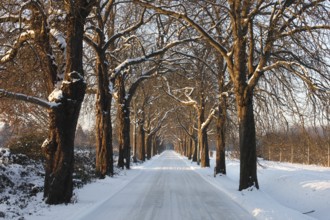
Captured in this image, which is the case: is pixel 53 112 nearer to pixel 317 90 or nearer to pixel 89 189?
pixel 89 189

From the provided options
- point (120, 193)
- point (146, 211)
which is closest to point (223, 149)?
point (120, 193)

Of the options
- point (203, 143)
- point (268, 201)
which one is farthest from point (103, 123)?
point (203, 143)

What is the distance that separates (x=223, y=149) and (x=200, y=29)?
10.7 m

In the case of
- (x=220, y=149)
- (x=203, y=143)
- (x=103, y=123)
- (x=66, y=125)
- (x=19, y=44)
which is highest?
(x=19, y=44)

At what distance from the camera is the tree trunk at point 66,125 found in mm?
10016

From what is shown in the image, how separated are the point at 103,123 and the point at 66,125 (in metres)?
9.49

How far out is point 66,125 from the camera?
10.2 metres

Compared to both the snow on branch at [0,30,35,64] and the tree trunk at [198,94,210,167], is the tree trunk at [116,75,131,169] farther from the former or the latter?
the snow on branch at [0,30,35,64]

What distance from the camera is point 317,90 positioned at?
11.1 m

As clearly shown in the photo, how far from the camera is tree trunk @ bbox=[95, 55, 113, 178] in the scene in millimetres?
19656

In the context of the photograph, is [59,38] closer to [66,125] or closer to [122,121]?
[66,125]

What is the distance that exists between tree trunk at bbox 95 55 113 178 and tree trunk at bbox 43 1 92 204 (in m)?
8.87

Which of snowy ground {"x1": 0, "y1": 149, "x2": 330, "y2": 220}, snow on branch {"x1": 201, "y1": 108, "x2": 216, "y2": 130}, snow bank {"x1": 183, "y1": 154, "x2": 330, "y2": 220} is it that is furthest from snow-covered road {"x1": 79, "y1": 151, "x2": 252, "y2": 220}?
snow on branch {"x1": 201, "y1": 108, "x2": 216, "y2": 130}

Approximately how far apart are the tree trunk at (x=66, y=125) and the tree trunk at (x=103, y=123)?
8.87 metres
